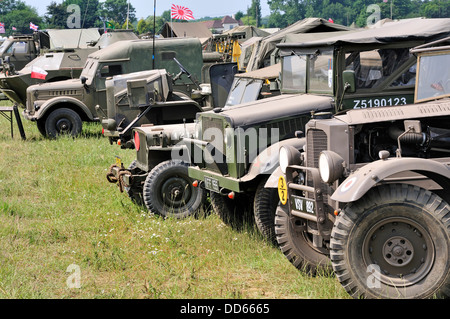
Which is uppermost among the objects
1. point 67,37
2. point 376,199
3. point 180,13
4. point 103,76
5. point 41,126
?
point 180,13

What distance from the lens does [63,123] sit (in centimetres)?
1545

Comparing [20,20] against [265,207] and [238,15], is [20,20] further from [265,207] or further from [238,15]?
[265,207]

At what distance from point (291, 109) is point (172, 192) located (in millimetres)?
2025

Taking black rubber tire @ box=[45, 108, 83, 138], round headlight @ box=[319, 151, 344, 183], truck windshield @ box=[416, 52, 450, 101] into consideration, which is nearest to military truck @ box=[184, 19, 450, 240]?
truck windshield @ box=[416, 52, 450, 101]

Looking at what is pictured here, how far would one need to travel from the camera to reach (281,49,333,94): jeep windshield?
7.42m

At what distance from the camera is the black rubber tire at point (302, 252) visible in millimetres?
5676

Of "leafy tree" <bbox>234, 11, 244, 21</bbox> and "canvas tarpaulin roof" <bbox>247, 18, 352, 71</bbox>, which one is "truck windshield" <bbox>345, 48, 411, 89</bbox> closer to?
"canvas tarpaulin roof" <bbox>247, 18, 352, 71</bbox>

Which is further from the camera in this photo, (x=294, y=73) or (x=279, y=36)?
(x=279, y=36)

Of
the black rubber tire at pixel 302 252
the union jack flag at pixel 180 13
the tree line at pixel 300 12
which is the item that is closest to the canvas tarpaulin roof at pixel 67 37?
the union jack flag at pixel 180 13

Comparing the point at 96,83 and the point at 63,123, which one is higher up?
the point at 96,83

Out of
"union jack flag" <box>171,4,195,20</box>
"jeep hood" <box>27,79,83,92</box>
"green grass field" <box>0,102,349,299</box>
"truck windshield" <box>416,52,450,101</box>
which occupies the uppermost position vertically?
"union jack flag" <box>171,4,195,20</box>

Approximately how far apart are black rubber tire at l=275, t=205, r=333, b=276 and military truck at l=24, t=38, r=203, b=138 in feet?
30.7

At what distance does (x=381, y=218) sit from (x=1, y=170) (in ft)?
27.6

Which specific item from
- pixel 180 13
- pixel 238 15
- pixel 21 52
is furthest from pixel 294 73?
pixel 238 15
